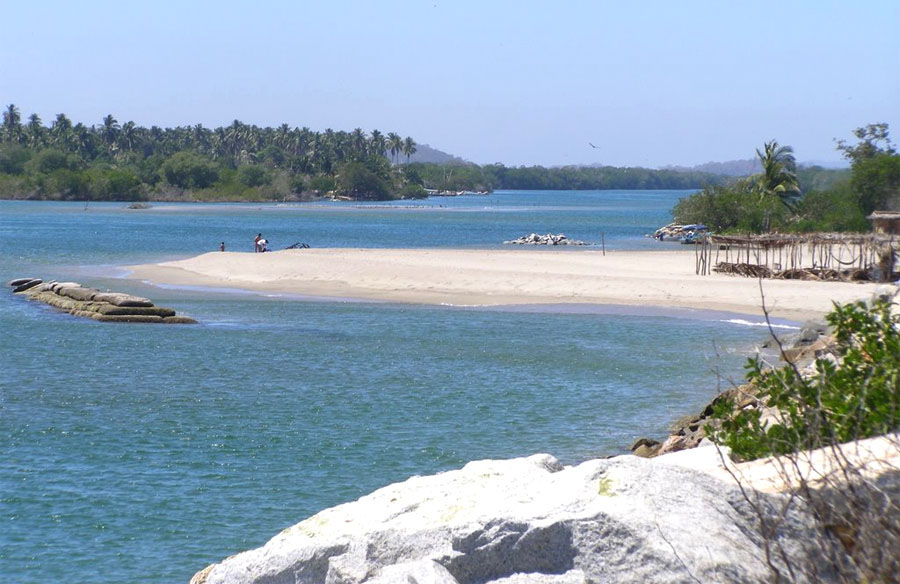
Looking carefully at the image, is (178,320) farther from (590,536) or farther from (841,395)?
(590,536)

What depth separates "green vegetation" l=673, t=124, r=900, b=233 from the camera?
67.4 m

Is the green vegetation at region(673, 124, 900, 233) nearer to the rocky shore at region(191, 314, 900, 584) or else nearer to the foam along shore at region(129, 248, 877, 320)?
the foam along shore at region(129, 248, 877, 320)

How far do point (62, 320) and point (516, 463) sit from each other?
2835cm

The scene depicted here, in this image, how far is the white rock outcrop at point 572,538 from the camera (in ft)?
15.7

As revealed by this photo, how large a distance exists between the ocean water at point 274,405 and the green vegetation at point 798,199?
39.8 m

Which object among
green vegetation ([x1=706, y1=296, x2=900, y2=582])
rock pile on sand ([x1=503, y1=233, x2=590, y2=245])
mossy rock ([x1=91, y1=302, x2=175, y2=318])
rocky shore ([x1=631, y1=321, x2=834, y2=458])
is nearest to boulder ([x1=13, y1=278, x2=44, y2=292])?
mossy rock ([x1=91, y1=302, x2=175, y2=318])

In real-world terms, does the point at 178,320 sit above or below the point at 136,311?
below

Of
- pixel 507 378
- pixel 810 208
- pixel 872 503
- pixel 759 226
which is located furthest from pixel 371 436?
pixel 810 208

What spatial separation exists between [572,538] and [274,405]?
595 inches

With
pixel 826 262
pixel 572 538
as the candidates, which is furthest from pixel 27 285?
pixel 572 538

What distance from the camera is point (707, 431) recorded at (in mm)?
7070

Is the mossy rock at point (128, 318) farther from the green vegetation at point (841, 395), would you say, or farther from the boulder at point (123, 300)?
the green vegetation at point (841, 395)

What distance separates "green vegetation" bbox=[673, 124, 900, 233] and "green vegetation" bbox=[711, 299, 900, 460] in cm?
6073

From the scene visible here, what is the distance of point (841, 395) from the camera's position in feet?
22.6
